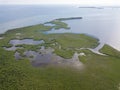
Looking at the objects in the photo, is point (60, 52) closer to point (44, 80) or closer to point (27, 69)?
point (27, 69)

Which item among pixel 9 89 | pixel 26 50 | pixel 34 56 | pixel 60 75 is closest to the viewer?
pixel 9 89

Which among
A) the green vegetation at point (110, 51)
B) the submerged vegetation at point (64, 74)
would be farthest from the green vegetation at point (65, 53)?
the green vegetation at point (110, 51)

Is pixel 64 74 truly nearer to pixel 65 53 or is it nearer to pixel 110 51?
pixel 65 53

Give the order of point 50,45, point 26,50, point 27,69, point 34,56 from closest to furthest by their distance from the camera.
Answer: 1. point 27,69
2. point 34,56
3. point 26,50
4. point 50,45

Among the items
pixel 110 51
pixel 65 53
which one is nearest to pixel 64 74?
pixel 65 53

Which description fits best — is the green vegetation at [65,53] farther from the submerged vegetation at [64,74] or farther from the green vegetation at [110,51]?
the green vegetation at [110,51]

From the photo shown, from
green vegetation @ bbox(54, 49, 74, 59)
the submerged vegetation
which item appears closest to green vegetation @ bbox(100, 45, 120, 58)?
the submerged vegetation

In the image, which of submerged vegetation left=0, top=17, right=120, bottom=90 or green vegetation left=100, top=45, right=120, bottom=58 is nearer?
submerged vegetation left=0, top=17, right=120, bottom=90

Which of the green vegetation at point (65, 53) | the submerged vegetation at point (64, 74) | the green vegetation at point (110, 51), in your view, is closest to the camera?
the submerged vegetation at point (64, 74)

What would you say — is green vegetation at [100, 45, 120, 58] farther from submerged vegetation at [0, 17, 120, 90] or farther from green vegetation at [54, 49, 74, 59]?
green vegetation at [54, 49, 74, 59]

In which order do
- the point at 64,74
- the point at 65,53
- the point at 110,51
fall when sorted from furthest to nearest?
the point at 110,51 → the point at 65,53 → the point at 64,74

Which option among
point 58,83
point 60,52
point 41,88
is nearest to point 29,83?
point 41,88
